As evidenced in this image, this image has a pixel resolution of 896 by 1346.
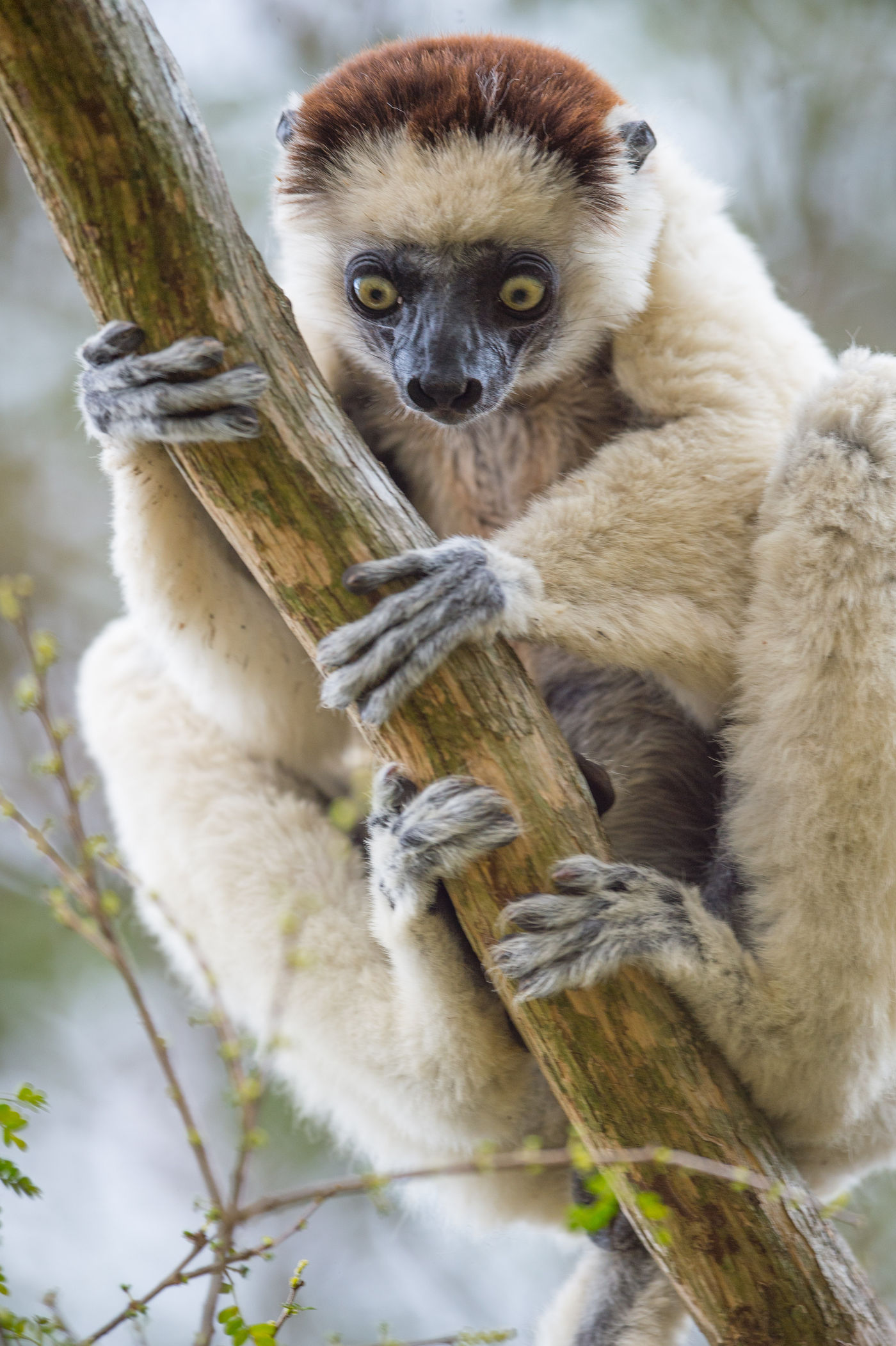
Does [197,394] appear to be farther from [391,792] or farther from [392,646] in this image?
[391,792]

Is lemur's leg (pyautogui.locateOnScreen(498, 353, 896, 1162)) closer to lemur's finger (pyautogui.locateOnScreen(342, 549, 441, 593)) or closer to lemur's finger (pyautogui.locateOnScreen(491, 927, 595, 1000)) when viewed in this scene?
lemur's finger (pyautogui.locateOnScreen(491, 927, 595, 1000))

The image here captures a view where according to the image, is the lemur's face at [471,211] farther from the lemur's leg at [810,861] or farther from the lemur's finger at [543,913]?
the lemur's finger at [543,913]

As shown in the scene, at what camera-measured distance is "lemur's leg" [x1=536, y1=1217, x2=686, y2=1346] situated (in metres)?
3.17

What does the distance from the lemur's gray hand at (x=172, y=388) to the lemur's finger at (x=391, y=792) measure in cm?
80

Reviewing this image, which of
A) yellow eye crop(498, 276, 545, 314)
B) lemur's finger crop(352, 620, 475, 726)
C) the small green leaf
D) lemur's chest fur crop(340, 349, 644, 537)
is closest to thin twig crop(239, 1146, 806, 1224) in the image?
the small green leaf

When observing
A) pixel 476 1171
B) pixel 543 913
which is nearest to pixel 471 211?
pixel 543 913

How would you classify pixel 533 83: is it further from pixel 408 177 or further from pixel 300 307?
pixel 300 307

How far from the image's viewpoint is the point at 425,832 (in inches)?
99.9

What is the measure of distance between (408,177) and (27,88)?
1188 millimetres

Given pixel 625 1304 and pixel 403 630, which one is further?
pixel 625 1304

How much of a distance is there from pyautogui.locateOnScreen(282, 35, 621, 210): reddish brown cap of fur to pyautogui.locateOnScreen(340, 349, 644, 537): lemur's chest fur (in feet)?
2.08

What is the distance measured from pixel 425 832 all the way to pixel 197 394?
1.05m

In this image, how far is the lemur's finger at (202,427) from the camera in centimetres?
246

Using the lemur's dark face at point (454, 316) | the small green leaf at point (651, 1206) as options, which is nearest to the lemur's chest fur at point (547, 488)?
the lemur's dark face at point (454, 316)
